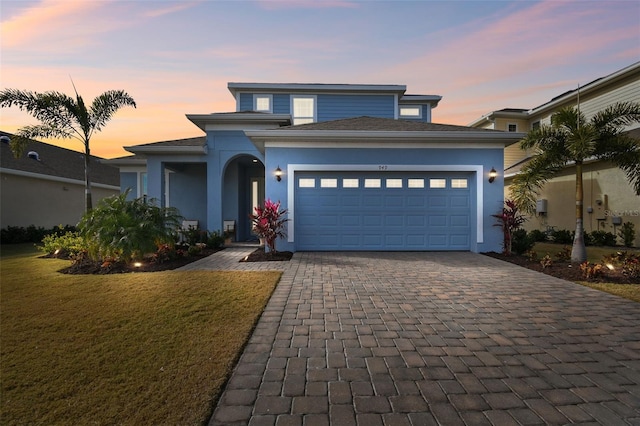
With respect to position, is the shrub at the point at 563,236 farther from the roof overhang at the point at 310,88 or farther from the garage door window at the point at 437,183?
the roof overhang at the point at 310,88

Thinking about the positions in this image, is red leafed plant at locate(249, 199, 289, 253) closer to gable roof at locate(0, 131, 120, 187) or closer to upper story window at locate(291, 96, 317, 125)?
upper story window at locate(291, 96, 317, 125)

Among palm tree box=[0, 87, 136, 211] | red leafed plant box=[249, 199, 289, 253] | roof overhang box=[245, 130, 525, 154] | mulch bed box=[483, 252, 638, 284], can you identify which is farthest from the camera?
palm tree box=[0, 87, 136, 211]

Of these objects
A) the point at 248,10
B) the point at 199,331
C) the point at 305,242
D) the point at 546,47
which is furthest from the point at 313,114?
the point at 199,331

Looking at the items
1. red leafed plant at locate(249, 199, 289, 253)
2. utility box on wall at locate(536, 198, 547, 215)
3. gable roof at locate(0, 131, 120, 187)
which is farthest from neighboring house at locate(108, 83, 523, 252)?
gable roof at locate(0, 131, 120, 187)

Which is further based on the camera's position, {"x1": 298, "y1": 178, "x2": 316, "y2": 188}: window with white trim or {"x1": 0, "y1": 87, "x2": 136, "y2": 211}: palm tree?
{"x1": 0, "y1": 87, "x2": 136, "y2": 211}: palm tree

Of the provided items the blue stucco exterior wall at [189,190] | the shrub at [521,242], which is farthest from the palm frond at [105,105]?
the shrub at [521,242]

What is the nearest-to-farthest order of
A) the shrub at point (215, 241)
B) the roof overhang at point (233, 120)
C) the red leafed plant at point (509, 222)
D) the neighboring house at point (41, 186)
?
the red leafed plant at point (509, 222) < the shrub at point (215, 241) < the roof overhang at point (233, 120) < the neighboring house at point (41, 186)

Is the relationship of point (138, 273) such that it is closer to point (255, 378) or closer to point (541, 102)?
point (255, 378)

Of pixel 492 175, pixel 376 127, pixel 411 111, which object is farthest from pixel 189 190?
pixel 411 111

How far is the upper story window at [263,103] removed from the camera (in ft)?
54.9

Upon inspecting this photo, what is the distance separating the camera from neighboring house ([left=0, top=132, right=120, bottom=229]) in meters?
15.0

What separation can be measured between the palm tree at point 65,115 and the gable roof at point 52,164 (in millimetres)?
2527

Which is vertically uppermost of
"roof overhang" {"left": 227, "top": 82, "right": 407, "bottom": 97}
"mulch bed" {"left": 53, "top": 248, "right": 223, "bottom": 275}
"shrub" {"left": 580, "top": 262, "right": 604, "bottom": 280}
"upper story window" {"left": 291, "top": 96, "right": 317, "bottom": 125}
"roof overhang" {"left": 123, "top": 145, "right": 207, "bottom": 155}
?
"roof overhang" {"left": 227, "top": 82, "right": 407, "bottom": 97}

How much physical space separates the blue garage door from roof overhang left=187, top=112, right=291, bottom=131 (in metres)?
4.28
